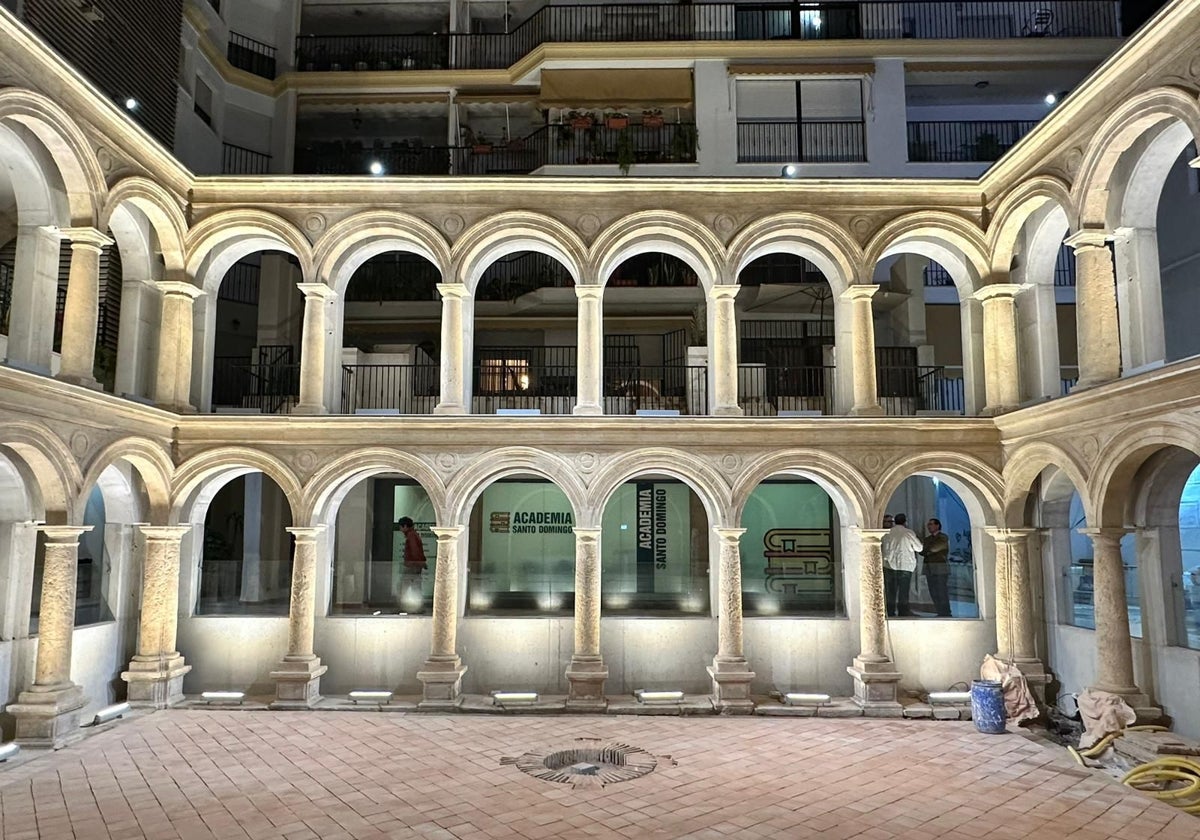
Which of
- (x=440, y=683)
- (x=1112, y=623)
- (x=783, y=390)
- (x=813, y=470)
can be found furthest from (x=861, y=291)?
(x=440, y=683)

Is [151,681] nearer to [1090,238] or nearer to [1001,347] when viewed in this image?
[1001,347]

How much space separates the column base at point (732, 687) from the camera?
12.6m

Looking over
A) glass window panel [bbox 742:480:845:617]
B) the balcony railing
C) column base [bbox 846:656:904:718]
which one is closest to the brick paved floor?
column base [bbox 846:656:904:718]

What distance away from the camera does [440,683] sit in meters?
12.8

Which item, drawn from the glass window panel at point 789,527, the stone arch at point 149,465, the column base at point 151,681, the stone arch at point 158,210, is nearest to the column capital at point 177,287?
the stone arch at point 158,210

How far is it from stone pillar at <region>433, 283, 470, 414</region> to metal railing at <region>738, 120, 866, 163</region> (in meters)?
9.15

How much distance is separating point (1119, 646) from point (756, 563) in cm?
785

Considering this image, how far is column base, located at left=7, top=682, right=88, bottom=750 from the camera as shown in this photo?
34.2 ft

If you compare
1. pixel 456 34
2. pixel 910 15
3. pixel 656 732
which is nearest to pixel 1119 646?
pixel 656 732

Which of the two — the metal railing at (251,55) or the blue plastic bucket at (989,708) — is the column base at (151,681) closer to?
the blue plastic bucket at (989,708)

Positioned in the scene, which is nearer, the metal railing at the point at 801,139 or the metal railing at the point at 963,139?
the metal railing at the point at 801,139

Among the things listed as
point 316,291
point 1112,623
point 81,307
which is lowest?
point 1112,623

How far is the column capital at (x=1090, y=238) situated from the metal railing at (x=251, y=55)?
1961 centimetres

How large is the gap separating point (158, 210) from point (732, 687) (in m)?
11.9
